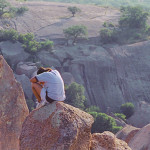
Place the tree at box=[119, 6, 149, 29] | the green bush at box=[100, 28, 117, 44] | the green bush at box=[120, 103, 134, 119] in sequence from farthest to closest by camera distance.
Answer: the tree at box=[119, 6, 149, 29], the green bush at box=[100, 28, 117, 44], the green bush at box=[120, 103, 134, 119]

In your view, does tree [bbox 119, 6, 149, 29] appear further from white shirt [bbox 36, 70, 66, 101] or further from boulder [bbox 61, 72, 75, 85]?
white shirt [bbox 36, 70, 66, 101]

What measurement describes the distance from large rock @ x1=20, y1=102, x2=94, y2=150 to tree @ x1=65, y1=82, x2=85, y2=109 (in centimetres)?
2060

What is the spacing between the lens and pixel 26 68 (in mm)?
29891

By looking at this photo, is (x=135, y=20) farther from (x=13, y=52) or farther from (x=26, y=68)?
(x=26, y=68)


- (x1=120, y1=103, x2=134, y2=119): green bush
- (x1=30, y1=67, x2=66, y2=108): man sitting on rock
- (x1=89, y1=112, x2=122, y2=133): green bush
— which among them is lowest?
(x1=120, y1=103, x2=134, y2=119): green bush

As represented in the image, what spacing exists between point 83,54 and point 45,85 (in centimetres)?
2784

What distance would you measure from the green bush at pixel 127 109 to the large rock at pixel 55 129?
21.8 meters

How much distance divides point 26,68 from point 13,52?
3387 mm

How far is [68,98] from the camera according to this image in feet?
90.8

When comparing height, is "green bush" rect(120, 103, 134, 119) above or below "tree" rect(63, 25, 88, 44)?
below

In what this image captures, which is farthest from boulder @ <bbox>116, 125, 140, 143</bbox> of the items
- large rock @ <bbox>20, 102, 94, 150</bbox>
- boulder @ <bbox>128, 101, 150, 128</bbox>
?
boulder @ <bbox>128, 101, 150, 128</bbox>

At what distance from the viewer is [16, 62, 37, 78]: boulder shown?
97.0 feet

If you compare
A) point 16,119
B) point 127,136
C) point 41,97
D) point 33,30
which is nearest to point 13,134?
point 16,119

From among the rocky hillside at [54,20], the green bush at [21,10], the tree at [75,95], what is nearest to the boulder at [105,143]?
the tree at [75,95]
